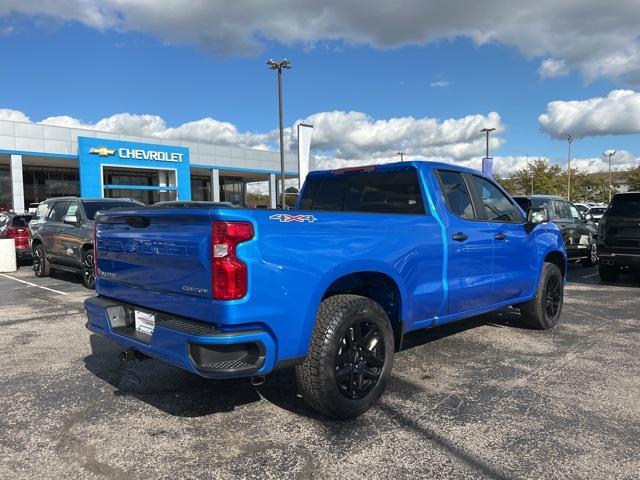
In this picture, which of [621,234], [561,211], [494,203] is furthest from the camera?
[561,211]

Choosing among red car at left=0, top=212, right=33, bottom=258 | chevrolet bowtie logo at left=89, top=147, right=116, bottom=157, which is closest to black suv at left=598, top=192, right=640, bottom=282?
red car at left=0, top=212, right=33, bottom=258

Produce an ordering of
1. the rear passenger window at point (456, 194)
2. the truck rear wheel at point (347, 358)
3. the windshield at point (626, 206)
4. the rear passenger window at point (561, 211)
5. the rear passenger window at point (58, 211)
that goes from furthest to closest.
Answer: the rear passenger window at point (561, 211) → the rear passenger window at point (58, 211) → the windshield at point (626, 206) → the rear passenger window at point (456, 194) → the truck rear wheel at point (347, 358)

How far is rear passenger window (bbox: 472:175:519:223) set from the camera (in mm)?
5293

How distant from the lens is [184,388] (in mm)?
4293

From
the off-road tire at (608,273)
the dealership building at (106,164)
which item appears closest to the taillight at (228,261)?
the off-road tire at (608,273)

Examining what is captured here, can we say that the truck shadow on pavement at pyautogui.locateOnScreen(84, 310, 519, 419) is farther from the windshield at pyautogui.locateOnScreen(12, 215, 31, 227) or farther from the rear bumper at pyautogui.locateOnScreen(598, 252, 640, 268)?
the windshield at pyautogui.locateOnScreen(12, 215, 31, 227)

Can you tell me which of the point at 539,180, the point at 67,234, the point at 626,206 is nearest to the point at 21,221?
the point at 67,234

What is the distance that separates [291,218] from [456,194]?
2254mm

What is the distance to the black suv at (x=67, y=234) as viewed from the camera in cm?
961

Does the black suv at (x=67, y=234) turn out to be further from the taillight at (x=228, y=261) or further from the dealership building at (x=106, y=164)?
the dealership building at (x=106, y=164)

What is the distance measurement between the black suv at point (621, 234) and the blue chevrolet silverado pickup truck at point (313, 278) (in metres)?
5.58

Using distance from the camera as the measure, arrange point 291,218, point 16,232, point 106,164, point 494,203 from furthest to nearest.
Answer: point 106,164 → point 16,232 → point 494,203 → point 291,218

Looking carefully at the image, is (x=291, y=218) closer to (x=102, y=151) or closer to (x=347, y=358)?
(x=347, y=358)

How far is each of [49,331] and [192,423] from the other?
3.69 meters
